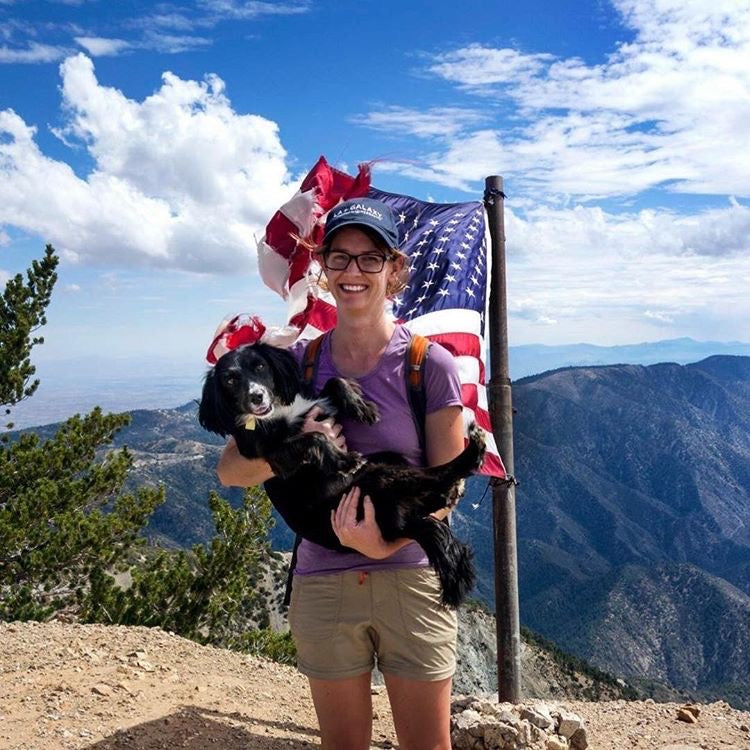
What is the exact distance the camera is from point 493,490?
6.20 m

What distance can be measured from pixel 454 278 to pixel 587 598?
18009 centimetres

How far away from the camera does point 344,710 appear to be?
2.87m

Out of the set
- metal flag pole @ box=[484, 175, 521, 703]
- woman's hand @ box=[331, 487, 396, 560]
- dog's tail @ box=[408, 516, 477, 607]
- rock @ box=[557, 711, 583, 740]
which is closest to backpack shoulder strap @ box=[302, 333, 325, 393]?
woman's hand @ box=[331, 487, 396, 560]

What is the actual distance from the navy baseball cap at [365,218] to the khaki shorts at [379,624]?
1.29 meters

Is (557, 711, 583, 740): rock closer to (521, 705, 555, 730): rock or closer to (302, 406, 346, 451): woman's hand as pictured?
(521, 705, 555, 730): rock

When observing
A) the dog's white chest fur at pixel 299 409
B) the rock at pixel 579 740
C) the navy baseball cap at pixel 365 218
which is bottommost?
the rock at pixel 579 740

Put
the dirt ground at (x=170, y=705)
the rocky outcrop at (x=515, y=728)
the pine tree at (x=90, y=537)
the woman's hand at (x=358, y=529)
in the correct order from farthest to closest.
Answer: the pine tree at (x=90, y=537), the rocky outcrop at (x=515, y=728), the dirt ground at (x=170, y=705), the woman's hand at (x=358, y=529)

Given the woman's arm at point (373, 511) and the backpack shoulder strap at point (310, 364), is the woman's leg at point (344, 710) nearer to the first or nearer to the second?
the woman's arm at point (373, 511)

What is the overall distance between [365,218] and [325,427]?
0.79 meters

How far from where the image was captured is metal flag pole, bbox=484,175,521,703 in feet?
20.2

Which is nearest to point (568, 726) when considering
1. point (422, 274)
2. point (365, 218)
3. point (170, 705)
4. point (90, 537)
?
point (170, 705)

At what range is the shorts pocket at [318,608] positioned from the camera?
283cm

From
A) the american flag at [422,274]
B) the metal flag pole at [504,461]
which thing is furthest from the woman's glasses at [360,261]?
the metal flag pole at [504,461]

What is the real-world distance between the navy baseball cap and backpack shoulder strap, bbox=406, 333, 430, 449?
1.30ft
